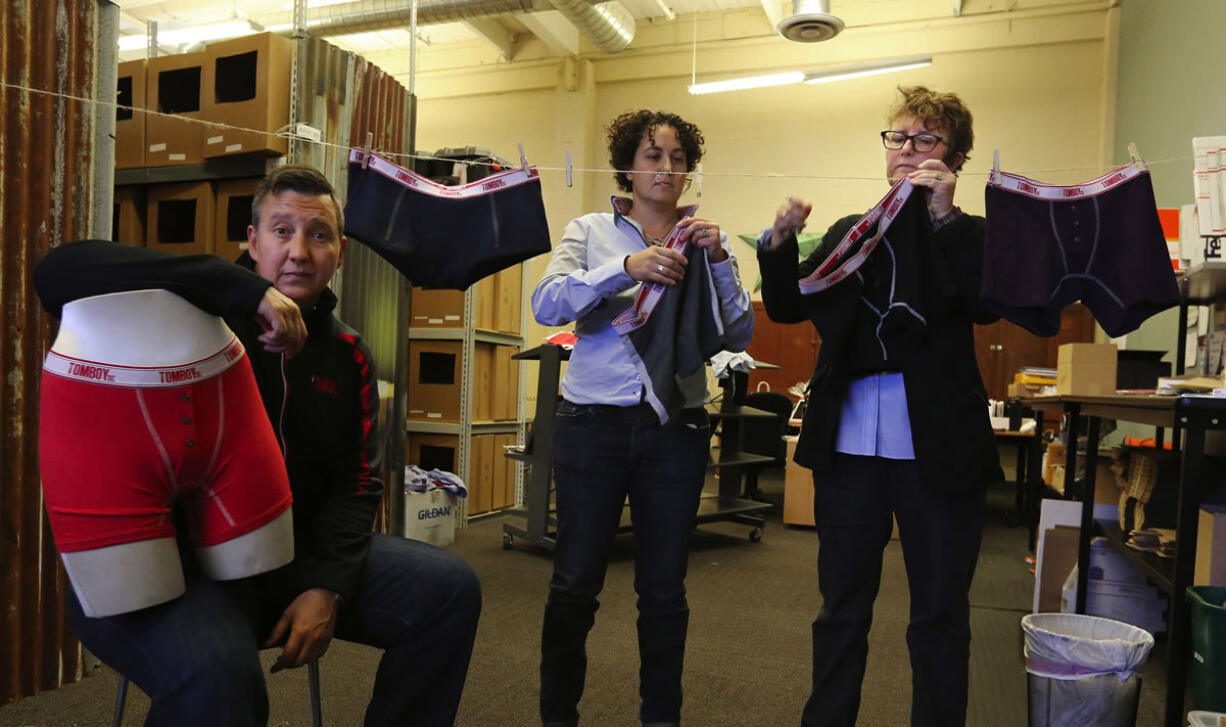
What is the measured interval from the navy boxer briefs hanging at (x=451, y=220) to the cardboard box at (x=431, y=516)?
2320 mm

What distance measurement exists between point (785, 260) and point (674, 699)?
38.2 inches

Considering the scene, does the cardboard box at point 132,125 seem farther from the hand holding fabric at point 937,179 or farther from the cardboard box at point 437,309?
the hand holding fabric at point 937,179

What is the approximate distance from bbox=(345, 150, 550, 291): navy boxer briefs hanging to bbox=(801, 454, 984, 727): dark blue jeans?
923 mm

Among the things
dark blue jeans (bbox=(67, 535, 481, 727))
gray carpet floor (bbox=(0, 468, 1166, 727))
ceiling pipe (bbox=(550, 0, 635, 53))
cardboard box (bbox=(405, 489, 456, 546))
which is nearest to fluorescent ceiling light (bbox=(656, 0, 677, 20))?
ceiling pipe (bbox=(550, 0, 635, 53))

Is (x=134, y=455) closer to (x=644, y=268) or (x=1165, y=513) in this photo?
(x=644, y=268)

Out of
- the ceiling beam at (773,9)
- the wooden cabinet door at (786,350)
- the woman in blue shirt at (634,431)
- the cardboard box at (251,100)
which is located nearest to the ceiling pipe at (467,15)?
the ceiling beam at (773,9)

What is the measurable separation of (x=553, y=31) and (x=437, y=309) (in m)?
4.59

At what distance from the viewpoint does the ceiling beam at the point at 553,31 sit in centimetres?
810

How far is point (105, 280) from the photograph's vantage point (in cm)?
110

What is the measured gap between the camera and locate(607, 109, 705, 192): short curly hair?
6.36 ft

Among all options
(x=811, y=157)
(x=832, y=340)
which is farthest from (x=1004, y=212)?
(x=811, y=157)

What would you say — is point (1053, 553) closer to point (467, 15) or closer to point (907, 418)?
point (907, 418)

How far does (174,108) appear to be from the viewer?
3.82 meters

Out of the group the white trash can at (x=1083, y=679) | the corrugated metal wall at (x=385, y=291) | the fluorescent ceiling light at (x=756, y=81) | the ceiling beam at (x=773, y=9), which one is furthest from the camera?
the ceiling beam at (x=773, y=9)
